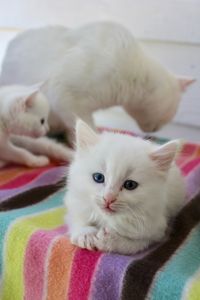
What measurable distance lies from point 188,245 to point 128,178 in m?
0.16

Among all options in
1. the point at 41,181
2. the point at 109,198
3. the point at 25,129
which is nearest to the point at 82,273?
the point at 109,198

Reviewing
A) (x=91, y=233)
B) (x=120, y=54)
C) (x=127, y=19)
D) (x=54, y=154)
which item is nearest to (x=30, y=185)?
(x=54, y=154)

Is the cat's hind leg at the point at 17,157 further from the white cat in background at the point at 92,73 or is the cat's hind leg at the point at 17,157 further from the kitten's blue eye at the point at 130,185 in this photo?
the kitten's blue eye at the point at 130,185

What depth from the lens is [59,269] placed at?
71cm

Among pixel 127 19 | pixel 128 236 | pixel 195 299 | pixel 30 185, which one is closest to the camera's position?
pixel 195 299

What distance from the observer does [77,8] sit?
64.3 inches

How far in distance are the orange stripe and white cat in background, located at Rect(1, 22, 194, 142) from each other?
54 centimetres

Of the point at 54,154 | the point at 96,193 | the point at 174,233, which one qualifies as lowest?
the point at 54,154

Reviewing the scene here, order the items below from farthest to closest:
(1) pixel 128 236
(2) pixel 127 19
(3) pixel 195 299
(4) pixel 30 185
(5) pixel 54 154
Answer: (2) pixel 127 19
(5) pixel 54 154
(4) pixel 30 185
(1) pixel 128 236
(3) pixel 195 299

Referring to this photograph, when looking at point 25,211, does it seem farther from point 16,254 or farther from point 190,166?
point 190,166

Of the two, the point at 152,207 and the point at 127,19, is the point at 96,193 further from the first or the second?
the point at 127,19

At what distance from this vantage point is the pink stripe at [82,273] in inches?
26.7

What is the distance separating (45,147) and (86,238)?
55cm

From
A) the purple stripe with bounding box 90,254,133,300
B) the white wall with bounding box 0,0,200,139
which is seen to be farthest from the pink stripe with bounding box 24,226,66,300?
the white wall with bounding box 0,0,200,139
